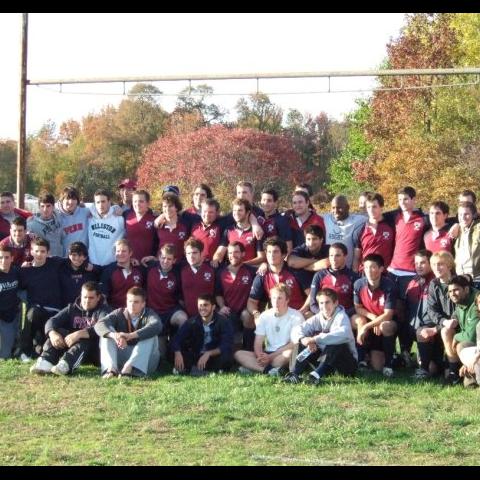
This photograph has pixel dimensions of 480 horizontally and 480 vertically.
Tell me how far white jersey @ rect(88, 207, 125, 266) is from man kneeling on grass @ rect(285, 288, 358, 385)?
3.04m

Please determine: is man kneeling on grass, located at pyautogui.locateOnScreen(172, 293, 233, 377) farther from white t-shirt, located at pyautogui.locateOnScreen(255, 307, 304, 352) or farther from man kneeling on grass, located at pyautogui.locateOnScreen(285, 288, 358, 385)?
man kneeling on grass, located at pyautogui.locateOnScreen(285, 288, 358, 385)

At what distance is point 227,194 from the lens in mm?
36375

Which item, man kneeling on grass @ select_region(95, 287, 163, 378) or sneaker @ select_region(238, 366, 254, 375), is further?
sneaker @ select_region(238, 366, 254, 375)

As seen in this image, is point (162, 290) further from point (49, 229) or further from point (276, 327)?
point (49, 229)

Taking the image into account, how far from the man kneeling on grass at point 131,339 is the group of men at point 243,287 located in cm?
2

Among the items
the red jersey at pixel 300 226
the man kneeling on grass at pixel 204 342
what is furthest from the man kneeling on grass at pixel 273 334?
the red jersey at pixel 300 226

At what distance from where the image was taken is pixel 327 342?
991cm

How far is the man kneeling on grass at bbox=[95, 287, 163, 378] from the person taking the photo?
1022cm

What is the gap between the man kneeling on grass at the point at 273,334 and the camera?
33.9 ft

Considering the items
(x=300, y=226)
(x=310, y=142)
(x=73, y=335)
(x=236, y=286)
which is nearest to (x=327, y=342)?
(x=236, y=286)

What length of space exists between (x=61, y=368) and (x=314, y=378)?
2940mm

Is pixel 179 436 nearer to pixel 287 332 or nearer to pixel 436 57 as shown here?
pixel 287 332

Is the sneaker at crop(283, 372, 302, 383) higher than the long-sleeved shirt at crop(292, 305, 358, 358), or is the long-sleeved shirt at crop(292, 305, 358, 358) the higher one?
the long-sleeved shirt at crop(292, 305, 358, 358)

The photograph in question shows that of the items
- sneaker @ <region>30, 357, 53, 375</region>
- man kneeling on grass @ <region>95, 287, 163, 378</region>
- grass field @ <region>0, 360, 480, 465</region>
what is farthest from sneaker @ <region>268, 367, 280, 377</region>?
sneaker @ <region>30, 357, 53, 375</region>
